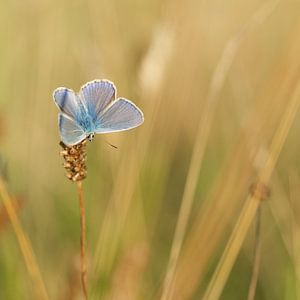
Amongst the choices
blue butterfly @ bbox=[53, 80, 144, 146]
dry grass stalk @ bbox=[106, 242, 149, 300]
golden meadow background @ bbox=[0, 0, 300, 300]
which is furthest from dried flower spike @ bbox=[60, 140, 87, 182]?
dry grass stalk @ bbox=[106, 242, 149, 300]

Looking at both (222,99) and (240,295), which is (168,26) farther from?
(222,99)

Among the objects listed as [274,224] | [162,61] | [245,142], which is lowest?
[274,224]

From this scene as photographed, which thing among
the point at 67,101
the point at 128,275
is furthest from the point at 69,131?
the point at 128,275

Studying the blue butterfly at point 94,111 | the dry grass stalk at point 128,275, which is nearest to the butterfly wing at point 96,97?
the blue butterfly at point 94,111

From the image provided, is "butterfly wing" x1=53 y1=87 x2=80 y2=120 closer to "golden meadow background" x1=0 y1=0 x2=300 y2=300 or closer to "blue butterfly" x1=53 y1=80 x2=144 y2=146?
"blue butterfly" x1=53 y1=80 x2=144 y2=146

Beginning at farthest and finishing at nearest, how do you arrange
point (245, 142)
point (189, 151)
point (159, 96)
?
point (189, 151) < point (159, 96) < point (245, 142)

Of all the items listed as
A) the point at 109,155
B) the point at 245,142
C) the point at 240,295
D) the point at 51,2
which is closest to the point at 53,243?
the point at 109,155
